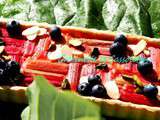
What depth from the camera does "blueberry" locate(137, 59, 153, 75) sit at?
1559 mm

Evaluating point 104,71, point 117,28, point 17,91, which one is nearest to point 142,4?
point 117,28

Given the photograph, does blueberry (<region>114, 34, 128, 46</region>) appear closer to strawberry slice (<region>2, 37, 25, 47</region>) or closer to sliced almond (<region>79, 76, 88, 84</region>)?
sliced almond (<region>79, 76, 88, 84</region>)

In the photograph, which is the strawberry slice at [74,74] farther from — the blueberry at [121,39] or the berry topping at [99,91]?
the blueberry at [121,39]

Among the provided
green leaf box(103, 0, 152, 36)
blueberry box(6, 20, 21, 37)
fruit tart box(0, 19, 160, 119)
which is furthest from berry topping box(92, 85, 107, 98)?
green leaf box(103, 0, 152, 36)

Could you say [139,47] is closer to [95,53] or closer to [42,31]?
[95,53]

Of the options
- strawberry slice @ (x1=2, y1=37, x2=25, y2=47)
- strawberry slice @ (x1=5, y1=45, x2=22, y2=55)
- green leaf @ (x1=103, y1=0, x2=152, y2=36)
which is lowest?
strawberry slice @ (x1=5, y1=45, x2=22, y2=55)

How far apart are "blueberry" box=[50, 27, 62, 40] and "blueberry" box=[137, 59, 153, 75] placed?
14.7 inches

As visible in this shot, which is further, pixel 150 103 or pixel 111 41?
pixel 111 41

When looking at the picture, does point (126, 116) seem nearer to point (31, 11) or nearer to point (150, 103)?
point (150, 103)

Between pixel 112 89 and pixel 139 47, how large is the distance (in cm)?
30

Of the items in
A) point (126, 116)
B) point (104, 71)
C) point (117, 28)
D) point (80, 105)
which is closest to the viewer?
point (80, 105)

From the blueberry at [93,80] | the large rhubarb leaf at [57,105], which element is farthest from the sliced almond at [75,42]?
the large rhubarb leaf at [57,105]

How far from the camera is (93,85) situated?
1.47 meters

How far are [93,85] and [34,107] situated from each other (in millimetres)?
1304
